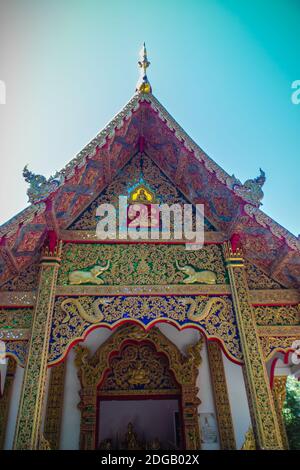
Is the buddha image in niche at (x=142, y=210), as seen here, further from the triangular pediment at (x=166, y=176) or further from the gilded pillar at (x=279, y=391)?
the gilded pillar at (x=279, y=391)

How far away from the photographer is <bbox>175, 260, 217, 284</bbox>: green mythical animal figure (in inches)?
158

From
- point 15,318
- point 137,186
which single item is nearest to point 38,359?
point 15,318

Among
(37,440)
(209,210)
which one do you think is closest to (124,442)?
(37,440)

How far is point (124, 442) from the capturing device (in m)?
6.43

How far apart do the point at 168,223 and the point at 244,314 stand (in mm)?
1558

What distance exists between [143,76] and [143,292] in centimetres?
305

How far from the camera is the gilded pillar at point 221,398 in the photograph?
16.2 ft

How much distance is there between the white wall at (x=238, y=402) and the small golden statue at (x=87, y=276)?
310 cm

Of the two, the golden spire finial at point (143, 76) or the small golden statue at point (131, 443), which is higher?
the golden spire finial at point (143, 76)

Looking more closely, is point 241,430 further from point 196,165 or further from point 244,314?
point 196,165

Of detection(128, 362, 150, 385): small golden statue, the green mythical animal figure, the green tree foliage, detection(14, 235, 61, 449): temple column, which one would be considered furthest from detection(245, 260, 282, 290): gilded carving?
the green tree foliage

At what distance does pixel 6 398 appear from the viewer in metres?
4.96

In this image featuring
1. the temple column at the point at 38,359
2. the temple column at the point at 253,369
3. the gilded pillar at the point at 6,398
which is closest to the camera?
the temple column at the point at 38,359

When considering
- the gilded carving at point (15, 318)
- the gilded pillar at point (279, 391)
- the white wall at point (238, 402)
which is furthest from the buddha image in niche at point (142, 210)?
the gilded pillar at point (279, 391)
